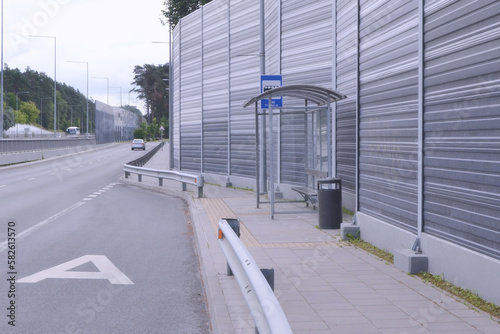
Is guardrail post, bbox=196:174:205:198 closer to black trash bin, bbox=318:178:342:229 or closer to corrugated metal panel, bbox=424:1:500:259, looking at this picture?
black trash bin, bbox=318:178:342:229

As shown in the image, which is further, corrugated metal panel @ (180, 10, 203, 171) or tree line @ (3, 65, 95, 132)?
tree line @ (3, 65, 95, 132)

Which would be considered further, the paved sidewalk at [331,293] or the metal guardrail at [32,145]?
the metal guardrail at [32,145]

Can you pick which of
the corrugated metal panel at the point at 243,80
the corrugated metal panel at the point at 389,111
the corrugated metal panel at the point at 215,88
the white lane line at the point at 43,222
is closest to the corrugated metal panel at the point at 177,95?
the corrugated metal panel at the point at 215,88

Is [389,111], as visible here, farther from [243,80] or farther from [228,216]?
[243,80]

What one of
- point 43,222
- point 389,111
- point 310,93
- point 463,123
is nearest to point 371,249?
point 389,111

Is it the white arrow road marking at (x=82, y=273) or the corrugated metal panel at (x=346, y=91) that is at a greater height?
the corrugated metal panel at (x=346, y=91)

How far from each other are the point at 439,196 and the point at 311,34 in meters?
10.2

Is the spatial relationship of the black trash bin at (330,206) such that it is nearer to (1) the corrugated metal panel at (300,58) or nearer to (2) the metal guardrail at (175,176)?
(1) the corrugated metal panel at (300,58)

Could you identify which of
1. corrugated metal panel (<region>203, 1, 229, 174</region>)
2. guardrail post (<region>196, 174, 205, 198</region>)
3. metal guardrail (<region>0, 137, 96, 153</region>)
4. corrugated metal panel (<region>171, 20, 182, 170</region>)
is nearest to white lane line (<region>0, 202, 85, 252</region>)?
guardrail post (<region>196, 174, 205, 198</region>)

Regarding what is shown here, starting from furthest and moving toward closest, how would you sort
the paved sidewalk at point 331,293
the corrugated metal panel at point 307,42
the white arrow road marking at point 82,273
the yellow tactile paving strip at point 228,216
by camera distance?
the corrugated metal panel at point 307,42 → the yellow tactile paving strip at point 228,216 → the white arrow road marking at point 82,273 → the paved sidewalk at point 331,293

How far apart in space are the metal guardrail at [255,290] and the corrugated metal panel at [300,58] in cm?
897

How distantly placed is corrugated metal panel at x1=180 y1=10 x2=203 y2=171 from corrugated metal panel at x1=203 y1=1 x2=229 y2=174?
774 mm

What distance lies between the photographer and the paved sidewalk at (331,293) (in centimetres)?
570

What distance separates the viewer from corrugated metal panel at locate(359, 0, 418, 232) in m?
8.68
